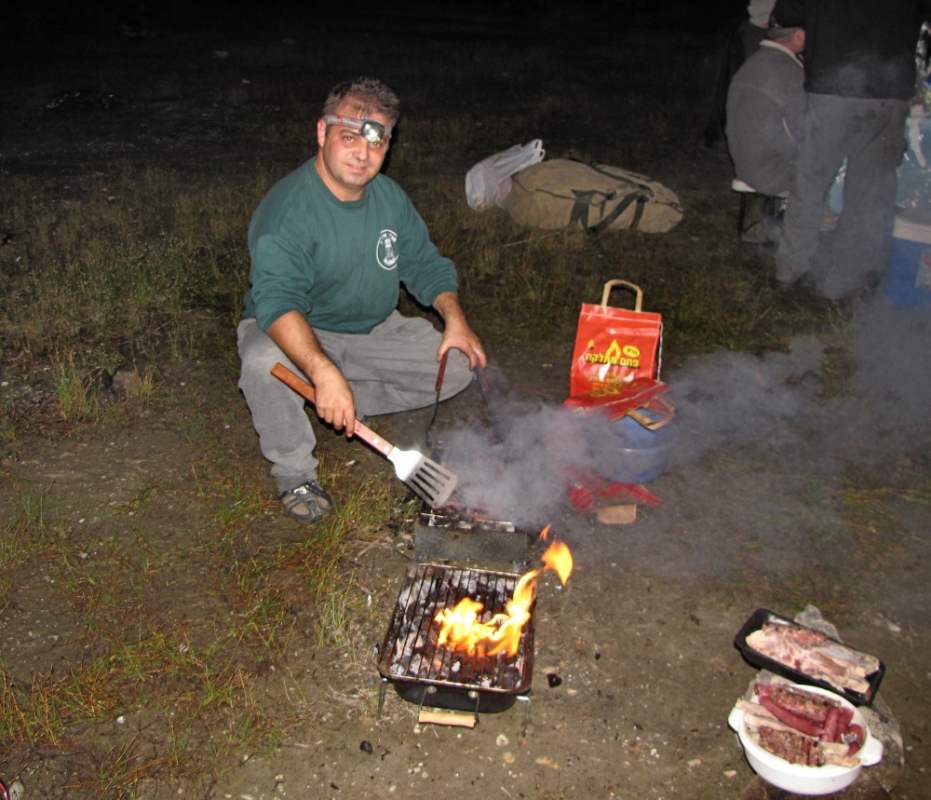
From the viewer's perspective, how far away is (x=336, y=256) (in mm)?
3889

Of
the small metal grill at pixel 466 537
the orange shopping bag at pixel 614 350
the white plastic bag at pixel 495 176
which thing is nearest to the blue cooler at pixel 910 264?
the orange shopping bag at pixel 614 350

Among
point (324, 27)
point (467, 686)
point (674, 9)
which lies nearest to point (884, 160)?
point (467, 686)

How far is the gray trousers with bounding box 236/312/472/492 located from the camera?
380 cm

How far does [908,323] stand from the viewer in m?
5.82

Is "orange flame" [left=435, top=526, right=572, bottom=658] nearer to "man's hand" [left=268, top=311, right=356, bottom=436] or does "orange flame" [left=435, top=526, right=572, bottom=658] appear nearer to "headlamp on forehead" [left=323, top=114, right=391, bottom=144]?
"man's hand" [left=268, top=311, right=356, bottom=436]

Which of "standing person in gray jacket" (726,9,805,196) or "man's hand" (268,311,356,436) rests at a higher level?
"standing person in gray jacket" (726,9,805,196)

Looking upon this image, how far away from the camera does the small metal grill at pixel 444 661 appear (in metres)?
2.86

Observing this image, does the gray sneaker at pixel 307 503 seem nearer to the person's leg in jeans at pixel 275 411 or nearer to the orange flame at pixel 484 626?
the person's leg in jeans at pixel 275 411

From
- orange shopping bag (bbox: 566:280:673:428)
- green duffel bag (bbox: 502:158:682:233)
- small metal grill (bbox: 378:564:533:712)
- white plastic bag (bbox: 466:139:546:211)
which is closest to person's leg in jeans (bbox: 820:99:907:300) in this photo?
green duffel bag (bbox: 502:158:682:233)

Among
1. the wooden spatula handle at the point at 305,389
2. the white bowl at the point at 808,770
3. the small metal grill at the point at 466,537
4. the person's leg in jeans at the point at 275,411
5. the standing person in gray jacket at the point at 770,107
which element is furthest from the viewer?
the standing person in gray jacket at the point at 770,107

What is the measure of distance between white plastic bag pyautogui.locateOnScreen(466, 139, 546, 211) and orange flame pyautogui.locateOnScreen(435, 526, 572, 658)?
5.28 metres

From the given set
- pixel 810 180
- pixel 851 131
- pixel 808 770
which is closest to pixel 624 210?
pixel 810 180

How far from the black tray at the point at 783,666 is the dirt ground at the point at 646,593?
0.71 ft

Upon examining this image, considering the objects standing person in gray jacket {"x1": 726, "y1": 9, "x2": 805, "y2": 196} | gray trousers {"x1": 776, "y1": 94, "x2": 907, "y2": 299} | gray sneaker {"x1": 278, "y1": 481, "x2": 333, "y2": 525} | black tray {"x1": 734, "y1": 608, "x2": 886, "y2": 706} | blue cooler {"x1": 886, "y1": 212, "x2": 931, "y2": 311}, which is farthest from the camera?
standing person in gray jacket {"x1": 726, "y1": 9, "x2": 805, "y2": 196}
